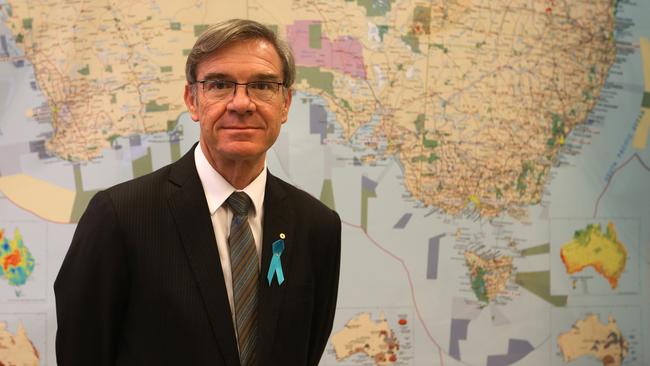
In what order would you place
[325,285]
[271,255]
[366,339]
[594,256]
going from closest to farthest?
[271,255] < [325,285] < [366,339] < [594,256]

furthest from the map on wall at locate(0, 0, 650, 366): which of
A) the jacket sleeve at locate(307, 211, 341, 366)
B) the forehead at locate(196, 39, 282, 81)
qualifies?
the forehead at locate(196, 39, 282, 81)

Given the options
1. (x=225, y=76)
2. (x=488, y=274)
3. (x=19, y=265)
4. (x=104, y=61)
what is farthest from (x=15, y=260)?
(x=488, y=274)

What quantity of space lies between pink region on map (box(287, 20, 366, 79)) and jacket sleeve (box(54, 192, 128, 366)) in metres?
1.16

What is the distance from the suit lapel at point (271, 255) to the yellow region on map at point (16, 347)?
1290 millimetres

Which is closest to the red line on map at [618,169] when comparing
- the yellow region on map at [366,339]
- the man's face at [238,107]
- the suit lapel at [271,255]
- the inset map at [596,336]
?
the inset map at [596,336]

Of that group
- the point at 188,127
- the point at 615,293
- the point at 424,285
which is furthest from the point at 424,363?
the point at 188,127

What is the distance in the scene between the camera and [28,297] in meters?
2.22

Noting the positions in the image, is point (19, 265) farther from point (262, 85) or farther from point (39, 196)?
point (262, 85)

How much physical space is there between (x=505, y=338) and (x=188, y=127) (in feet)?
4.54

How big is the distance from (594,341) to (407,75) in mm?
1225

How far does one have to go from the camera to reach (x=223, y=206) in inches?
53.2

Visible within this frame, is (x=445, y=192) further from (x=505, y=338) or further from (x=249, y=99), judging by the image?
(x=249, y=99)

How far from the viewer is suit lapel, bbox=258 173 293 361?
4.25 feet

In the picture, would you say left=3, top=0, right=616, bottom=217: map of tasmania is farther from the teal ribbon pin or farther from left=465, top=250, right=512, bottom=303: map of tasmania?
the teal ribbon pin
